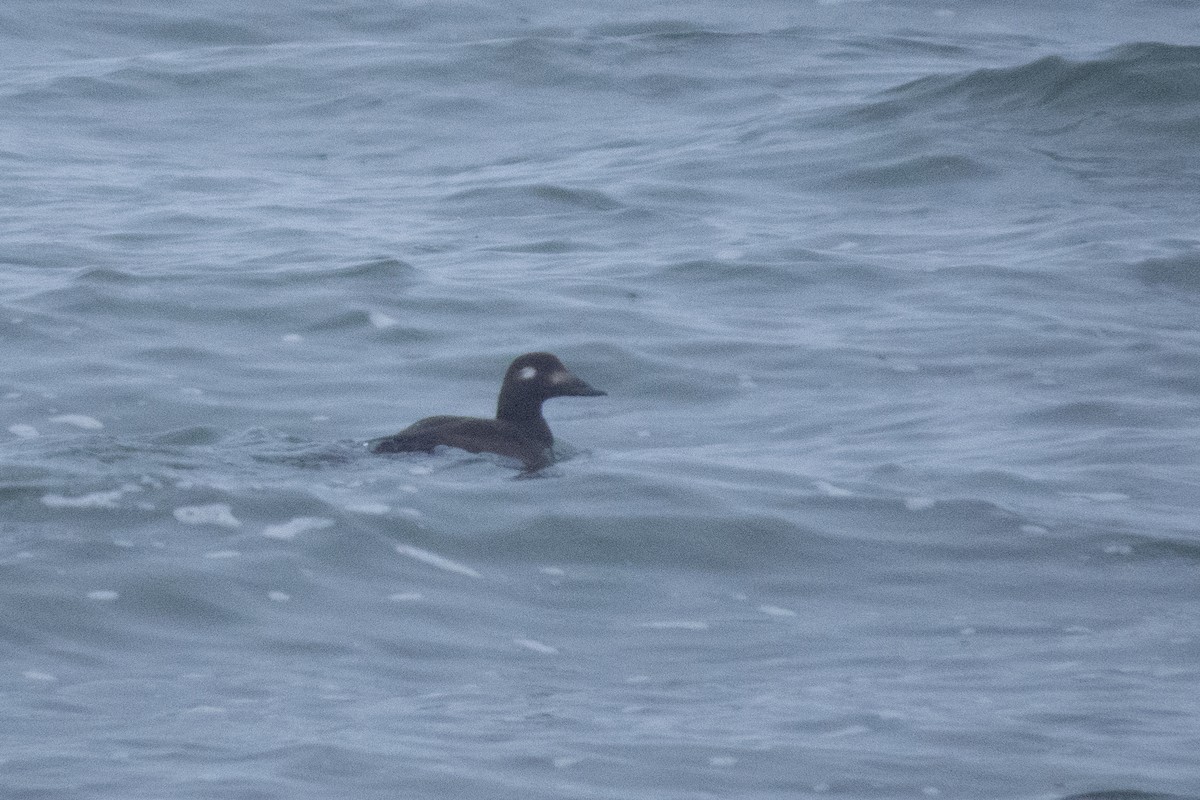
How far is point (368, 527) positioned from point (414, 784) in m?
2.57

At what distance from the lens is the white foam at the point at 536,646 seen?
703 cm

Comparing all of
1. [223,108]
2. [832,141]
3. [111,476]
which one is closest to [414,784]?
[111,476]

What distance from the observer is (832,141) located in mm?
17406

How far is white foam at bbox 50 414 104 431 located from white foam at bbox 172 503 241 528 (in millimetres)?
1923

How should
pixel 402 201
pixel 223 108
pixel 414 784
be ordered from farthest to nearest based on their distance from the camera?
1. pixel 223 108
2. pixel 402 201
3. pixel 414 784

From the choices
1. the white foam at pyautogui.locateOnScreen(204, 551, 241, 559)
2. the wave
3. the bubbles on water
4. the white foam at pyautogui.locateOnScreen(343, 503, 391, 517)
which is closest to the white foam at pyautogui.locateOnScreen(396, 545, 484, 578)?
the white foam at pyautogui.locateOnScreen(343, 503, 391, 517)

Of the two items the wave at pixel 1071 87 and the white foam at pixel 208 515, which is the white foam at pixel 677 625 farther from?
the wave at pixel 1071 87

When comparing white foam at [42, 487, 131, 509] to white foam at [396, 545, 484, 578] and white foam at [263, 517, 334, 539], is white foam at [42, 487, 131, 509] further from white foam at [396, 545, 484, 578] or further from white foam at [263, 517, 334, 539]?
white foam at [396, 545, 484, 578]

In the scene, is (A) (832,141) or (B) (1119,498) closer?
(B) (1119,498)

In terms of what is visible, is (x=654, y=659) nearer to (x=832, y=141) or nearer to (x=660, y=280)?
(x=660, y=280)

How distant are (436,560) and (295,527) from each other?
0.58 metres

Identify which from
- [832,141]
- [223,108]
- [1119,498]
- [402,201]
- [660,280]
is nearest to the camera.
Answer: [1119,498]

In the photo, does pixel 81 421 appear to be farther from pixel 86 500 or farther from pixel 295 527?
pixel 295 527

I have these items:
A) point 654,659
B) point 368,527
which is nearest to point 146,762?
point 654,659
